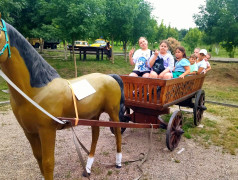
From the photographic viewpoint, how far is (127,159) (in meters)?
4.05

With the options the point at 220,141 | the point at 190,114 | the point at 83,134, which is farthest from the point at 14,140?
the point at 190,114

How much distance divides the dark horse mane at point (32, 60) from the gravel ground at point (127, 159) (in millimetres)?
1828

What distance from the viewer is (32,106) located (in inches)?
90.4

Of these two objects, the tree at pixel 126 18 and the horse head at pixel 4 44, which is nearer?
the horse head at pixel 4 44

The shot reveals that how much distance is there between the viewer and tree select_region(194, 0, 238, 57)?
42.0ft

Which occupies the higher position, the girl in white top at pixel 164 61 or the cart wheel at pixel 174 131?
the girl in white top at pixel 164 61

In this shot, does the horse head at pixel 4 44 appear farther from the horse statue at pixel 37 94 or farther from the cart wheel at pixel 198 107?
the cart wheel at pixel 198 107

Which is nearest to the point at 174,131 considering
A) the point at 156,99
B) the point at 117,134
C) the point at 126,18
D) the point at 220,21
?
the point at 156,99

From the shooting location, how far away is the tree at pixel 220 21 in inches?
504

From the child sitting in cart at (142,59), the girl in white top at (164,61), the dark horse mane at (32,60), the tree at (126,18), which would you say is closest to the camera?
the dark horse mane at (32,60)

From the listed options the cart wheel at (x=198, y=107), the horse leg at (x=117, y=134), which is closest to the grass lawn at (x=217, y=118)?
the cart wheel at (x=198, y=107)

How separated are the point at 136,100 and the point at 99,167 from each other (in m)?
1.42

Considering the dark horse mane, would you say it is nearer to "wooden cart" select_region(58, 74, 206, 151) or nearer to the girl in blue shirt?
"wooden cart" select_region(58, 74, 206, 151)

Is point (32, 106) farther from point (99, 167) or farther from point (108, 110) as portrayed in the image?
point (99, 167)
